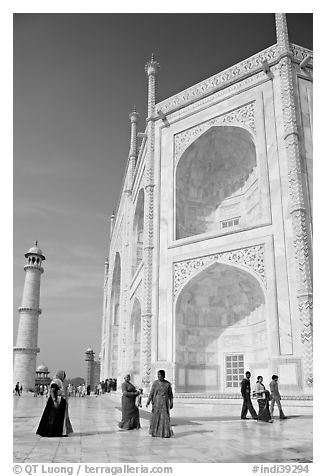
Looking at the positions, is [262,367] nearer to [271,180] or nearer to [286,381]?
[286,381]

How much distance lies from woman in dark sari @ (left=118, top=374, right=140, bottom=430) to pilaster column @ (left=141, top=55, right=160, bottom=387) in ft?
22.2

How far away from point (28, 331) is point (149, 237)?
1574cm

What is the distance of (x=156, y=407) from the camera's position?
22.7 feet

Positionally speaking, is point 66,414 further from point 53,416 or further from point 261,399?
point 261,399

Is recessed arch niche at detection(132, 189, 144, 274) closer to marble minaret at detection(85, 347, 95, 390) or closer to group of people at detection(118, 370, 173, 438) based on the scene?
group of people at detection(118, 370, 173, 438)

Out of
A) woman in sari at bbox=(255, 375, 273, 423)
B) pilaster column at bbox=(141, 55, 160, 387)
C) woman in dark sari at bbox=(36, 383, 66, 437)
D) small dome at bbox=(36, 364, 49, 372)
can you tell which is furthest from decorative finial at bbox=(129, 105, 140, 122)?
small dome at bbox=(36, 364, 49, 372)

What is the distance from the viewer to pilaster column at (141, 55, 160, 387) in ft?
48.3

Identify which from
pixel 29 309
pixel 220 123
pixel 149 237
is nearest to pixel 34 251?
pixel 29 309

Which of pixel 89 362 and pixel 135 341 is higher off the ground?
pixel 135 341

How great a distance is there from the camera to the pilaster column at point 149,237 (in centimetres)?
1472

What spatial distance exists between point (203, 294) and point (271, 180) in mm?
4624
